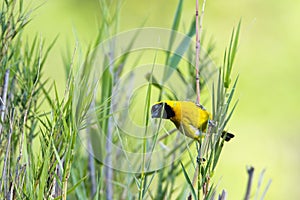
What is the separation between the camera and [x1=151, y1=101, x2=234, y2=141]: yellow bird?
0.26m

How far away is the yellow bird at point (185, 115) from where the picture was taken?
26 cm

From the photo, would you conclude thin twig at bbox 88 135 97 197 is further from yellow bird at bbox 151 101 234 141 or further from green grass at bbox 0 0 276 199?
yellow bird at bbox 151 101 234 141

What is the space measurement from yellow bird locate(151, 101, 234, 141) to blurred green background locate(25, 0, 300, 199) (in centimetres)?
82

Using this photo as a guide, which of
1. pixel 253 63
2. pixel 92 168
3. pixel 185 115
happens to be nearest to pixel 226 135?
pixel 185 115

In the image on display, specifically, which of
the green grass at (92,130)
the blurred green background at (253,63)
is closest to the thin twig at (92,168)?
the green grass at (92,130)

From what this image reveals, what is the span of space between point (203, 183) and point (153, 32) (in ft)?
0.40

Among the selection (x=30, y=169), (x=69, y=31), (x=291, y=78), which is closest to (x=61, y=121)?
(x=30, y=169)

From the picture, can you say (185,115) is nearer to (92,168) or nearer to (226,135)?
(226,135)

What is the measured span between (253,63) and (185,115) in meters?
1.16

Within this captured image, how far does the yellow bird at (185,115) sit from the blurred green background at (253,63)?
0.82 metres

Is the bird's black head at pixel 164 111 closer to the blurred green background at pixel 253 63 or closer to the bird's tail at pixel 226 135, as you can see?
the bird's tail at pixel 226 135

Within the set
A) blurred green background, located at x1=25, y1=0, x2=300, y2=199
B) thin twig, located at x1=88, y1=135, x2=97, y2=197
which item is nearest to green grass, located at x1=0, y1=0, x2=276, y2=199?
thin twig, located at x1=88, y1=135, x2=97, y2=197

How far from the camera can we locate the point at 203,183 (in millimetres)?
261

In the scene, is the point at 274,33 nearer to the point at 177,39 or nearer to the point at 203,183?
the point at 177,39
